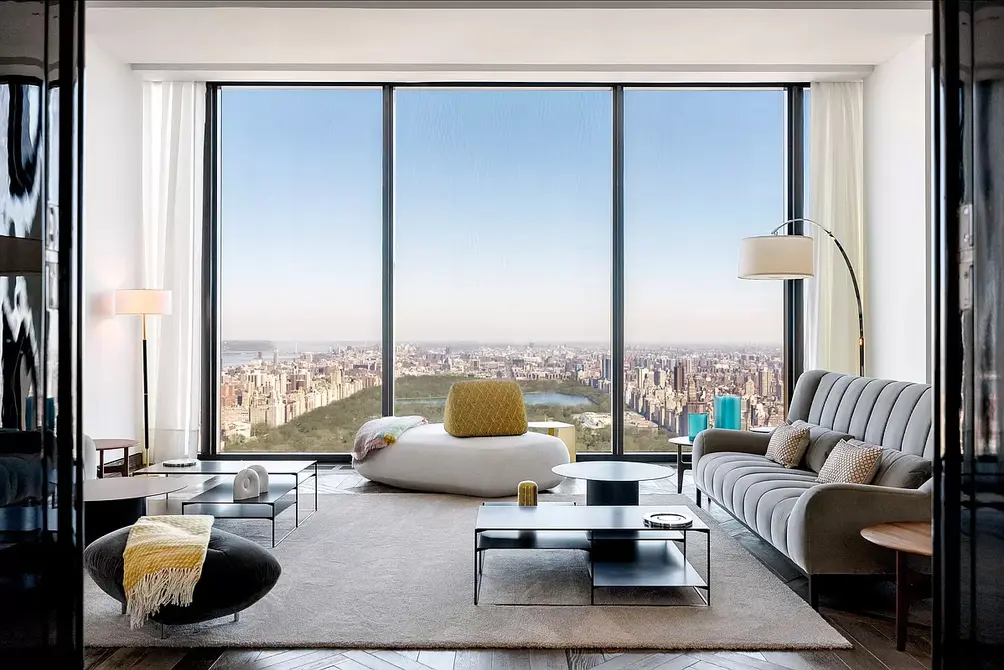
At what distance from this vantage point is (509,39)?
Answer: 5.47 meters

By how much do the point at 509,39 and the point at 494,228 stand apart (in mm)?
1546

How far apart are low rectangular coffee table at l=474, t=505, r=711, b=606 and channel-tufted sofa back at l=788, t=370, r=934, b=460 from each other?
1.02m

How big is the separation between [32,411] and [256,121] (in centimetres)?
606

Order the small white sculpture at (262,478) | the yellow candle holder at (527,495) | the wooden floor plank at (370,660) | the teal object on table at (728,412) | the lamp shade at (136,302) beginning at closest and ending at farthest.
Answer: the wooden floor plank at (370,660) → the yellow candle holder at (527,495) → the small white sculpture at (262,478) → the lamp shade at (136,302) → the teal object on table at (728,412)

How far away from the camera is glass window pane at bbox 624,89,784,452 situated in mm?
6527

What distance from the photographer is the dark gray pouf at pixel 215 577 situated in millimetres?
2648

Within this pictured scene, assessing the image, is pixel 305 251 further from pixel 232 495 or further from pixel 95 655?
pixel 95 655

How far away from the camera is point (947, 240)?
40.6 inches

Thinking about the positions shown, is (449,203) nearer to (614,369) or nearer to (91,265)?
(614,369)

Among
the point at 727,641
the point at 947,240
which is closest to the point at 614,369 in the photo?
the point at 727,641

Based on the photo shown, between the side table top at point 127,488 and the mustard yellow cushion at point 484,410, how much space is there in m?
1.95

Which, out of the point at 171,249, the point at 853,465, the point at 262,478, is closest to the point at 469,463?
the point at 262,478

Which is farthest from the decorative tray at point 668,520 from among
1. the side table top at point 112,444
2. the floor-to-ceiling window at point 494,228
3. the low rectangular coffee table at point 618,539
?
the side table top at point 112,444

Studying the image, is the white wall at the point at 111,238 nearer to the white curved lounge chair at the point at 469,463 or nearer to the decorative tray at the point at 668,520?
the white curved lounge chair at the point at 469,463
